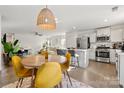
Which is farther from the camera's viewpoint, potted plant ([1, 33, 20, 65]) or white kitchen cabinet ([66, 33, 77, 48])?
white kitchen cabinet ([66, 33, 77, 48])

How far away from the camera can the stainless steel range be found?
25.1ft

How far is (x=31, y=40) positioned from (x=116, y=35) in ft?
31.8

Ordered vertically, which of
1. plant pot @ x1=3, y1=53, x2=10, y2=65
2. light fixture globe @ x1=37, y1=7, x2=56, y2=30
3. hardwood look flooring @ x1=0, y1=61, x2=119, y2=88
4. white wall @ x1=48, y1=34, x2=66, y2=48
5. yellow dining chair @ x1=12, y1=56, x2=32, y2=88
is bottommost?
hardwood look flooring @ x1=0, y1=61, x2=119, y2=88

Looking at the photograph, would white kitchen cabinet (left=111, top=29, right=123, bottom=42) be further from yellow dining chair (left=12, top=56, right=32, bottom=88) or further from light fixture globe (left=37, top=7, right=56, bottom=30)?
yellow dining chair (left=12, top=56, right=32, bottom=88)

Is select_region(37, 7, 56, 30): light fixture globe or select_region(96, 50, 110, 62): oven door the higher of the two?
select_region(37, 7, 56, 30): light fixture globe

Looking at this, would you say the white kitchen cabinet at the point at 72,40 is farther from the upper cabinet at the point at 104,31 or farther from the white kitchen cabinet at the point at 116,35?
the white kitchen cabinet at the point at 116,35

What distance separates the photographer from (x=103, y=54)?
7.88 metres

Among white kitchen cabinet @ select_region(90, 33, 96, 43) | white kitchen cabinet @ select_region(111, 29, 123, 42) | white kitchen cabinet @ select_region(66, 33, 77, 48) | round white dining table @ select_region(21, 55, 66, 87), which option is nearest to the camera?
round white dining table @ select_region(21, 55, 66, 87)

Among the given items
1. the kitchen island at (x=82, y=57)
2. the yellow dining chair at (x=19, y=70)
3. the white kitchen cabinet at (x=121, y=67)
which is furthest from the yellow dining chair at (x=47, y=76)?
the kitchen island at (x=82, y=57)

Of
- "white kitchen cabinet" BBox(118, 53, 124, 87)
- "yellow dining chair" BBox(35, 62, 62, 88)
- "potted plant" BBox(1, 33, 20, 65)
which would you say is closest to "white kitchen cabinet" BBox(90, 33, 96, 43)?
"potted plant" BBox(1, 33, 20, 65)

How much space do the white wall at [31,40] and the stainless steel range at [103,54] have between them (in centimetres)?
844

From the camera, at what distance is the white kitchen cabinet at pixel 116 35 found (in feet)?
23.8

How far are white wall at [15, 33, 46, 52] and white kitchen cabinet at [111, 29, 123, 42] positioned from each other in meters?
9.32
